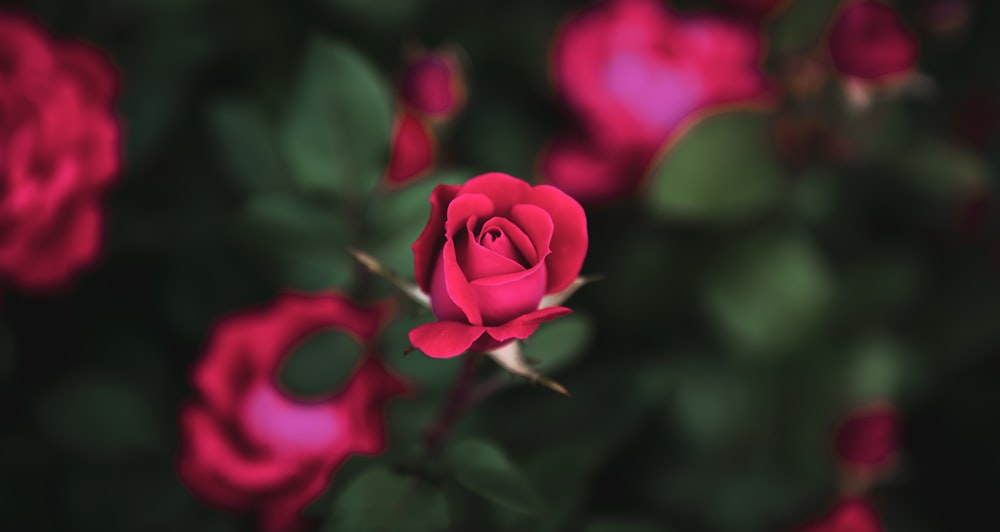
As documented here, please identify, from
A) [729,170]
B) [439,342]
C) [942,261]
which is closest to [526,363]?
[439,342]

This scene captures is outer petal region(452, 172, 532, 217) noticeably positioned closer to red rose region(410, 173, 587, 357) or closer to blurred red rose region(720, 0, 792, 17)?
red rose region(410, 173, 587, 357)

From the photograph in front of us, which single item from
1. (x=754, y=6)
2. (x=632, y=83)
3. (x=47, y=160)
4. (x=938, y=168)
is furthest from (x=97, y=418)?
(x=938, y=168)

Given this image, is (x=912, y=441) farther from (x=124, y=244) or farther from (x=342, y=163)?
(x=124, y=244)

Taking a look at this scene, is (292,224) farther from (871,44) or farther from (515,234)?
(871,44)

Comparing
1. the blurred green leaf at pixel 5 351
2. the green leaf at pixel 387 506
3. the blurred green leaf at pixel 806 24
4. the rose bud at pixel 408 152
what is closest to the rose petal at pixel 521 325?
the green leaf at pixel 387 506

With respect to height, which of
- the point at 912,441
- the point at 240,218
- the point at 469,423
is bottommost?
the point at 912,441

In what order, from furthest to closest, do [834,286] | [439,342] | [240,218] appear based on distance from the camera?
1. [834,286]
2. [240,218]
3. [439,342]
